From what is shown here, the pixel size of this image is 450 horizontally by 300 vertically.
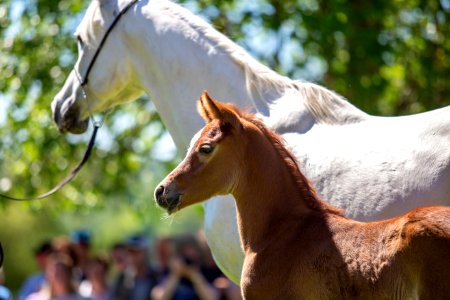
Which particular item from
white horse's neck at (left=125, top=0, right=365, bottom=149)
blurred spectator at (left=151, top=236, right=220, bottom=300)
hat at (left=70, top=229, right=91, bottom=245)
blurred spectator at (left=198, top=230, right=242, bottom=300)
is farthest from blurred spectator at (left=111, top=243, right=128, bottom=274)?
white horse's neck at (left=125, top=0, right=365, bottom=149)

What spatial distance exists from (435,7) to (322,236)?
6189 millimetres

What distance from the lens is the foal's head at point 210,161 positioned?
393 centimetres

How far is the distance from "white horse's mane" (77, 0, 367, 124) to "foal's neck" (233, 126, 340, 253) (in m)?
0.80

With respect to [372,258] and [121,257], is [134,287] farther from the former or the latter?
[372,258]

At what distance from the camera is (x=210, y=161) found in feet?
13.0

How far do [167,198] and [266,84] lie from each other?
1340 millimetres

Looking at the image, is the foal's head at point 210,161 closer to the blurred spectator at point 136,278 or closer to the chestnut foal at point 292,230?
the chestnut foal at point 292,230

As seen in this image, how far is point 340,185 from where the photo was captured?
4.40m

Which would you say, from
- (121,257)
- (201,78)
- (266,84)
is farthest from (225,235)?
(121,257)

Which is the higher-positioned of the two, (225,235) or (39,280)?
(225,235)

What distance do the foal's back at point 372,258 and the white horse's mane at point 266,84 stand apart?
102 cm

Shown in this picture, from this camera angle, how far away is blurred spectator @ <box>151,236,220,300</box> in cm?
783

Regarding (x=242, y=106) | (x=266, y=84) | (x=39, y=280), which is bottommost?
(x=39, y=280)

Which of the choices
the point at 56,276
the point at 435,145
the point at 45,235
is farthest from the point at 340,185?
the point at 45,235
